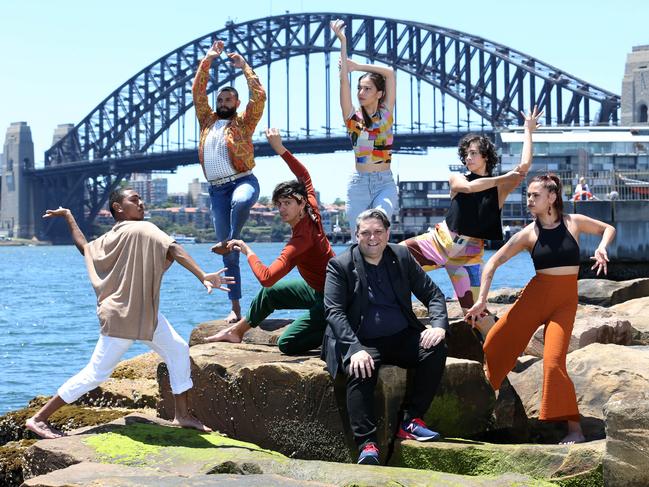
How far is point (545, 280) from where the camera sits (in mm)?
5328

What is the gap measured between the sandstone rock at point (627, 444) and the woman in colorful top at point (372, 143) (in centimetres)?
203

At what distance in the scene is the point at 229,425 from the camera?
17.2 feet

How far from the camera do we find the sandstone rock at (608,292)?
10.6 meters

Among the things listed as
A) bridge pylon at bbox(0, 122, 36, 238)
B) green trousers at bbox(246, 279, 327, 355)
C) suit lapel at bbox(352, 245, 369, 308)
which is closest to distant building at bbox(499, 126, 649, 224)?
bridge pylon at bbox(0, 122, 36, 238)

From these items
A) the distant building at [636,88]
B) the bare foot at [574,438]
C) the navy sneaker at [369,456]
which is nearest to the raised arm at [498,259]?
the bare foot at [574,438]

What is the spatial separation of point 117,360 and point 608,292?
6562 millimetres

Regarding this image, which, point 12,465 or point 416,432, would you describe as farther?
point 12,465

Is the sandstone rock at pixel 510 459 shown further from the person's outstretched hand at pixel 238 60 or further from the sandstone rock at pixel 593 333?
the person's outstretched hand at pixel 238 60

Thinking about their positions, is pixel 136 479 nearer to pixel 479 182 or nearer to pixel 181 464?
pixel 181 464

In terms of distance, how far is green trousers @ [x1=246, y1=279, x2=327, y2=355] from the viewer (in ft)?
17.8

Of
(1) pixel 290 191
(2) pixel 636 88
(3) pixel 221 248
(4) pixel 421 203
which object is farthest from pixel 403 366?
(4) pixel 421 203

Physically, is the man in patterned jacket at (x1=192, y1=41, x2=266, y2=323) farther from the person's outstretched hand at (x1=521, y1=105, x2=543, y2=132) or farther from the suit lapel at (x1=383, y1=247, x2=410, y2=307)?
the suit lapel at (x1=383, y1=247, x2=410, y2=307)

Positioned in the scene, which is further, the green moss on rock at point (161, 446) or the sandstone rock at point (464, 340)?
the sandstone rock at point (464, 340)

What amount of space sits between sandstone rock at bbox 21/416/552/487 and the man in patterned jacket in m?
1.62
